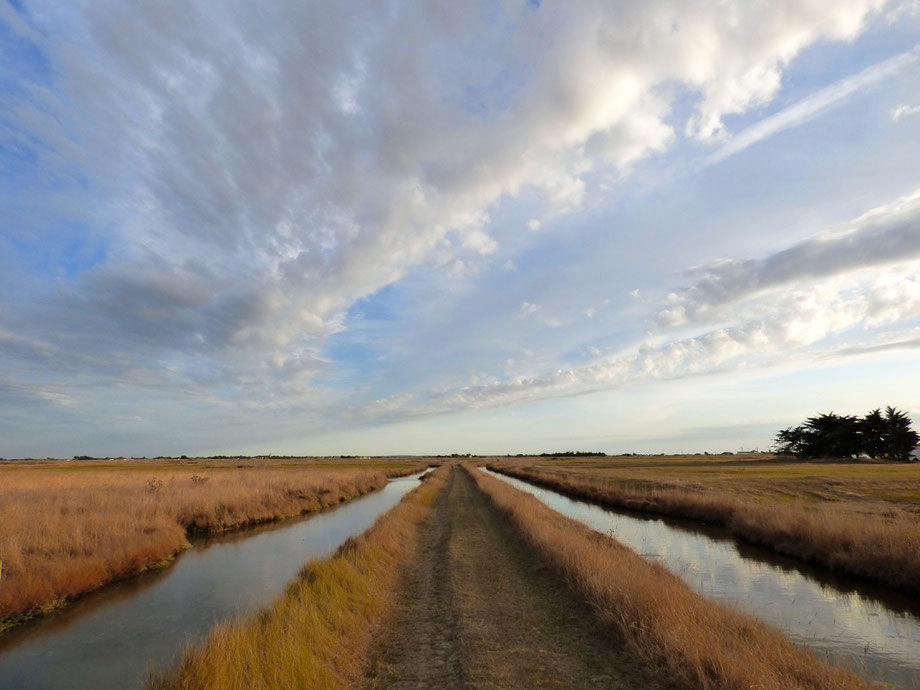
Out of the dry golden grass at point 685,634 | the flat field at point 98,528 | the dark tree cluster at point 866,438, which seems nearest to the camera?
the dry golden grass at point 685,634

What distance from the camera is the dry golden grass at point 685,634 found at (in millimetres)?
6090

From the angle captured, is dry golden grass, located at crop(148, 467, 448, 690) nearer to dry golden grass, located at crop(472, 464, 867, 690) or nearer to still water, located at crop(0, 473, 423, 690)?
still water, located at crop(0, 473, 423, 690)

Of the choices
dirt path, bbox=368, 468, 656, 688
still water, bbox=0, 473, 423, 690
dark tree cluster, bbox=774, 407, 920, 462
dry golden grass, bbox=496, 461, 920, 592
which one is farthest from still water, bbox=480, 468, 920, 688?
dark tree cluster, bbox=774, 407, 920, 462

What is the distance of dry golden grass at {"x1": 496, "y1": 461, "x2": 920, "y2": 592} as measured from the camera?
545 inches

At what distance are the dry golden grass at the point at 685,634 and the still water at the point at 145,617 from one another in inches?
290

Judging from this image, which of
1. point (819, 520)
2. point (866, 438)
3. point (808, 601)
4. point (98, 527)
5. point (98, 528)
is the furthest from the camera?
point (866, 438)

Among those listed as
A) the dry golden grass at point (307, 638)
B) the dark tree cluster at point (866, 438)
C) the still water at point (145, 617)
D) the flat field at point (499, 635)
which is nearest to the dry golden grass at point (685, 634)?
the flat field at point (499, 635)

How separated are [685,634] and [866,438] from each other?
9175 centimetres

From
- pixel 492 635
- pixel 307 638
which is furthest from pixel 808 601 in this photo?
Result: pixel 307 638

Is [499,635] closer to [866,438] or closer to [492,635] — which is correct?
[492,635]

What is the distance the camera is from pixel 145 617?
11.4 m

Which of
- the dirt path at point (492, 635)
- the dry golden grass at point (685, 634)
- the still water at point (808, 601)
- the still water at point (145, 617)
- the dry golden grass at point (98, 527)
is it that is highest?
the dry golden grass at point (98, 527)

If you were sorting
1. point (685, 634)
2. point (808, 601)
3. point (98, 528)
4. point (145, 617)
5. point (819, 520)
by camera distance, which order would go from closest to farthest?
point (685, 634) < point (145, 617) < point (808, 601) < point (98, 528) < point (819, 520)

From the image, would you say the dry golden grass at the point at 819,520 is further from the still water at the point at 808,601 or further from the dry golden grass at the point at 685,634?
the dry golden grass at the point at 685,634
